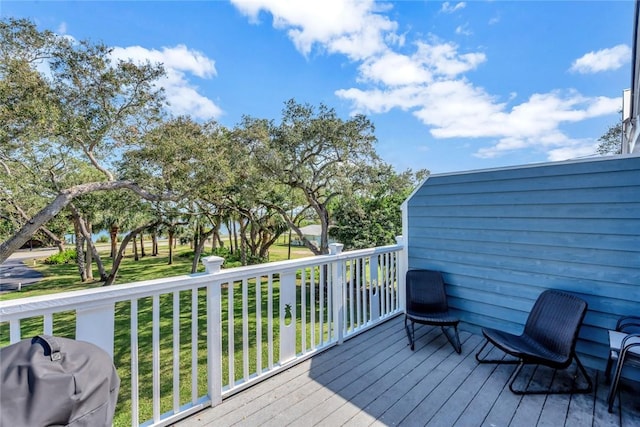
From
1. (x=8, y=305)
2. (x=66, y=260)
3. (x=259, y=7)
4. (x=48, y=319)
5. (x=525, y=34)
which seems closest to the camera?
(x=8, y=305)

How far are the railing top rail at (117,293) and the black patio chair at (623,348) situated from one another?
2.54 metres

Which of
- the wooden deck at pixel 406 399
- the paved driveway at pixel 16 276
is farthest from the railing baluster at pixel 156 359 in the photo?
the paved driveway at pixel 16 276

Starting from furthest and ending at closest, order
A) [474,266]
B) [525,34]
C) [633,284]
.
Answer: [525,34], [474,266], [633,284]

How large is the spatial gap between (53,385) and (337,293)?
254cm

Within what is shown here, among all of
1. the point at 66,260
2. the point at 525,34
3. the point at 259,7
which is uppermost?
the point at 259,7

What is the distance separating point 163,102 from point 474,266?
368 inches

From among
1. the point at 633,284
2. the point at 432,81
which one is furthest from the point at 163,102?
the point at 633,284

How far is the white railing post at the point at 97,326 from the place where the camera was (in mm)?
1598

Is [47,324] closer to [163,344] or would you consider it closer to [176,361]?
[176,361]

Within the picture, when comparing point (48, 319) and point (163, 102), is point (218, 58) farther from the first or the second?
point (48, 319)

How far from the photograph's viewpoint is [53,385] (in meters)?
1.01

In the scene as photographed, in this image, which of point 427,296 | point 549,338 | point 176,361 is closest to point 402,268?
point 427,296

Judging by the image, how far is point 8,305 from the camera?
1340 millimetres

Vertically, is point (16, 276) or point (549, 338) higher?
point (549, 338)
